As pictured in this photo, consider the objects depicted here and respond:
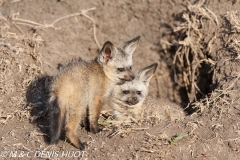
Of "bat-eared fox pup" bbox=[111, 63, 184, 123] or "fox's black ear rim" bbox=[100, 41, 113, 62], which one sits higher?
"fox's black ear rim" bbox=[100, 41, 113, 62]

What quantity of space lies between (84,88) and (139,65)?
347 centimetres

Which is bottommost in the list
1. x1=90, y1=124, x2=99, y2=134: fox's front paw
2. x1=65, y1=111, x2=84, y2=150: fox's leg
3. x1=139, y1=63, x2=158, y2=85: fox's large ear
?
x1=90, y1=124, x2=99, y2=134: fox's front paw

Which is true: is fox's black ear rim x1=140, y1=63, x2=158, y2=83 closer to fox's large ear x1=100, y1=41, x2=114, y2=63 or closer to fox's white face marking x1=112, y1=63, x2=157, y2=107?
fox's white face marking x1=112, y1=63, x2=157, y2=107

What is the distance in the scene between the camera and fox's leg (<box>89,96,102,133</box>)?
21.5ft

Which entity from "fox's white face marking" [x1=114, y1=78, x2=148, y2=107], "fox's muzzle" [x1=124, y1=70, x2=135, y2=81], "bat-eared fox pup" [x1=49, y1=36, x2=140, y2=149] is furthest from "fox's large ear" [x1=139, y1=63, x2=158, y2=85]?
"fox's muzzle" [x1=124, y1=70, x2=135, y2=81]

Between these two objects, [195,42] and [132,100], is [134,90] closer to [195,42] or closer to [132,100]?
[132,100]

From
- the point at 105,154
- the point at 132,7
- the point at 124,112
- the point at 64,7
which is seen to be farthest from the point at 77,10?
the point at 105,154

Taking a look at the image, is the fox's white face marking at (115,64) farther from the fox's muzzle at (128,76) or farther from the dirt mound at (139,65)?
the dirt mound at (139,65)

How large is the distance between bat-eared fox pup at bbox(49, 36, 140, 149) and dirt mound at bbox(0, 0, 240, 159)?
282 millimetres

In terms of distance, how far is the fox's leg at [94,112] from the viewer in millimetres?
6567

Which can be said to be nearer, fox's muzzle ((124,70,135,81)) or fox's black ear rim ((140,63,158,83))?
fox's muzzle ((124,70,135,81))

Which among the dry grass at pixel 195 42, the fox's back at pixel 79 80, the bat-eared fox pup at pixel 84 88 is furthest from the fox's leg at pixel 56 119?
the dry grass at pixel 195 42

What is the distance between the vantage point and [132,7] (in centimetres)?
934

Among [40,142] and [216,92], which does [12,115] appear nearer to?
[40,142]
